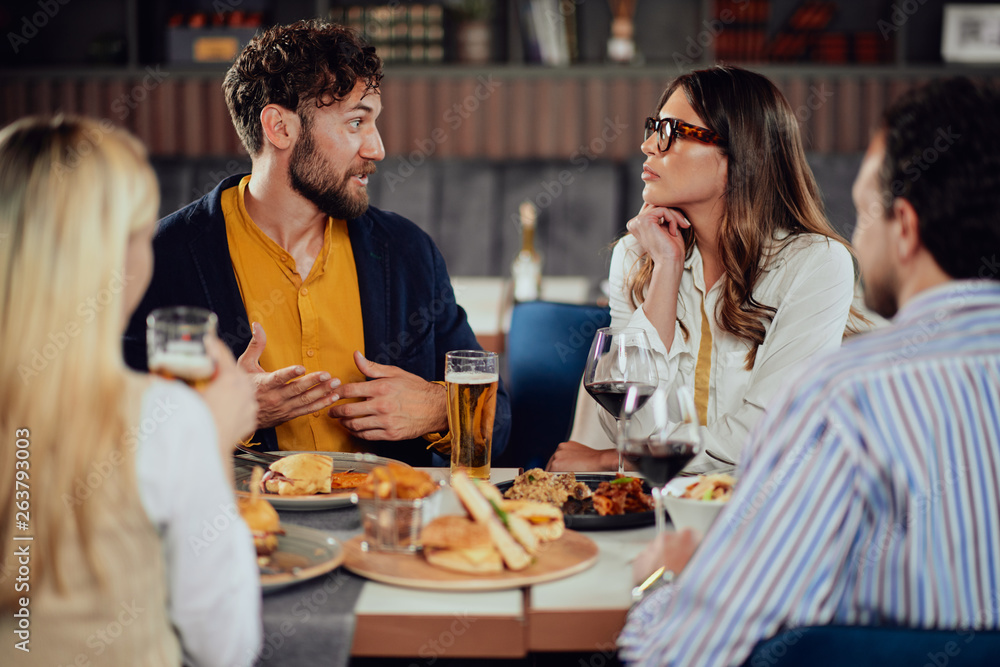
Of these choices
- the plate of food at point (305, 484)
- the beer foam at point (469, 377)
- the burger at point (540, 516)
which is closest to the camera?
the burger at point (540, 516)

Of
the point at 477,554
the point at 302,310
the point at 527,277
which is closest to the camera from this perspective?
the point at 477,554

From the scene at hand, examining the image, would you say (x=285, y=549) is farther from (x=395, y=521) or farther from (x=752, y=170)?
(x=752, y=170)

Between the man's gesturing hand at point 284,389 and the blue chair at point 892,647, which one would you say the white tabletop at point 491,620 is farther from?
the man's gesturing hand at point 284,389

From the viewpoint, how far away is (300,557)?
1.01 m

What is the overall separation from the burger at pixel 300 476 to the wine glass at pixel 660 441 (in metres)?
0.41

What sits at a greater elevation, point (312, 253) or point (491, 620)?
point (312, 253)

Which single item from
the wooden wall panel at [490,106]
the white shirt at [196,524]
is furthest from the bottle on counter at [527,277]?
the white shirt at [196,524]

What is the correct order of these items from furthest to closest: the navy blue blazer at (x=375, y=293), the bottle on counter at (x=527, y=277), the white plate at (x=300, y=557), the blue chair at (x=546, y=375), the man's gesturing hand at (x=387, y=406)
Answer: the bottle on counter at (x=527, y=277)
the blue chair at (x=546, y=375)
the navy blue blazer at (x=375, y=293)
the man's gesturing hand at (x=387, y=406)
the white plate at (x=300, y=557)

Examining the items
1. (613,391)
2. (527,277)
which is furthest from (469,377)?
(527,277)

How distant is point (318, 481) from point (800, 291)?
→ 0.90 metres

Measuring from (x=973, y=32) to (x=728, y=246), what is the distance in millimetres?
3038

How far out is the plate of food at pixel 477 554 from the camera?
96 centimetres

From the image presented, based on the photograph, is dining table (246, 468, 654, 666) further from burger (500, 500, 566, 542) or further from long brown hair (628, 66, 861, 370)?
long brown hair (628, 66, 861, 370)

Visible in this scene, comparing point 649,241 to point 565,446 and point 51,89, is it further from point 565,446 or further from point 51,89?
point 51,89
